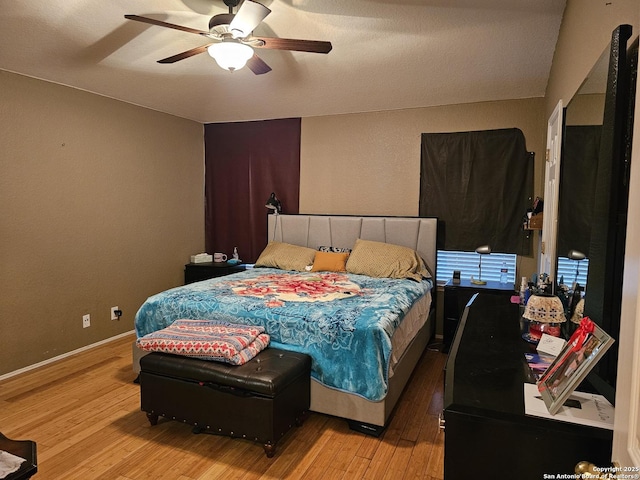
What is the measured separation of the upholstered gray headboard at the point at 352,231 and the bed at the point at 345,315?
0.01 metres

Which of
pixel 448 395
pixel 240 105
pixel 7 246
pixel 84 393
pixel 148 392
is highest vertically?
pixel 240 105

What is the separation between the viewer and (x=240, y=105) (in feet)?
14.8

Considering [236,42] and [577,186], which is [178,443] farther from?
[577,186]

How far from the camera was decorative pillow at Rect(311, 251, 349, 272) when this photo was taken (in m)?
4.20

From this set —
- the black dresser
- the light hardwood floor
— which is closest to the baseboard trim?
the light hardwood floor

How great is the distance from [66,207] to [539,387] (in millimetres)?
3845

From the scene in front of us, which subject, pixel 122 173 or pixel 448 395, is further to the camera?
pixel 122 173

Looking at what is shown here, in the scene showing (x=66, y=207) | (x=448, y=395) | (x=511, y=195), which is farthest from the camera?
(x=511, y=195)

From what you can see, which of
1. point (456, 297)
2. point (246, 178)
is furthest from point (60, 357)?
point (456, 297)

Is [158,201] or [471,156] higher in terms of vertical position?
[471,156]

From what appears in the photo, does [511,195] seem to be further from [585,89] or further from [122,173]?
[122,173]

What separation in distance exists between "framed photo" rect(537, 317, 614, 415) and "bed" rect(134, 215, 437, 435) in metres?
1.23

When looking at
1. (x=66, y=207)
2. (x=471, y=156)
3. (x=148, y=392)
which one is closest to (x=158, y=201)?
(x=66, y=207)

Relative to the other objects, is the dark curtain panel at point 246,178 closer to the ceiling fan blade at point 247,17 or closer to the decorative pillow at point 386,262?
the decorative pillow at point 386,262
